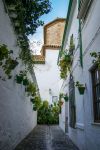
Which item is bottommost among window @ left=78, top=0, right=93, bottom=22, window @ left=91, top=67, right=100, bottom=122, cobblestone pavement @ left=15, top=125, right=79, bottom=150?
cobblestone pavement @ left=15, top=125, right=79, bottom=150

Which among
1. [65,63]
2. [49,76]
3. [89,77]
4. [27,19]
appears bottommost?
[89,77]

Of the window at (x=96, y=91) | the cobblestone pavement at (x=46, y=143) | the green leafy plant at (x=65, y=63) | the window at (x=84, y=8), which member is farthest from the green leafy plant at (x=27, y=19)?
the cobblestone pavement at (x=46, y=143)

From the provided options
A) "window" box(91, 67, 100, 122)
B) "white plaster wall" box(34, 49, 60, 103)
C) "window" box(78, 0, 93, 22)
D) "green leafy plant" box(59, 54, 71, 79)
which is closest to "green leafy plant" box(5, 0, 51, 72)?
"window" box(78, 0, 93, 22)

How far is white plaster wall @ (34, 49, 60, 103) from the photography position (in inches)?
1034

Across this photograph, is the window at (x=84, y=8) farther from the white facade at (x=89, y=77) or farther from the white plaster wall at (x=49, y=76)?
the white plaster wall at (x=49, y=76)

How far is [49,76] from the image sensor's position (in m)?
27.0

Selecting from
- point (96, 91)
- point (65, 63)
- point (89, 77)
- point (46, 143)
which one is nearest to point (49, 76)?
point (65, 63)

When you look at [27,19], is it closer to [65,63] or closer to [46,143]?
[65,63]

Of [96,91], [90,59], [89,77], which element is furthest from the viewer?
[89,77]

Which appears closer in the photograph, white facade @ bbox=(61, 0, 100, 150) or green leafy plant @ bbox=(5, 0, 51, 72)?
white facade @ bbox=(61, 0, 100, 150)

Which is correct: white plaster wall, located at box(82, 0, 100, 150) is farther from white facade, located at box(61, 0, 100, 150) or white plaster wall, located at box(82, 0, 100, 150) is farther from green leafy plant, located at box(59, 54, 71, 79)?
green leafy plant, located at box(59, 54, 71, 79)

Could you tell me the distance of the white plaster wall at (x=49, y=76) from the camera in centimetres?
2627

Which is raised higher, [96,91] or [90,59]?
[90,59]

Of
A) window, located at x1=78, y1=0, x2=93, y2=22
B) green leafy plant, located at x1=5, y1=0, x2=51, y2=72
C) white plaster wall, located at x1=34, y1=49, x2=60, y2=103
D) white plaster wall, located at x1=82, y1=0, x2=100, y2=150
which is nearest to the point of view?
white plaster wall, located at x1=82, y1=0, x2=100, y2=150
